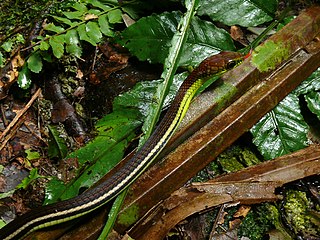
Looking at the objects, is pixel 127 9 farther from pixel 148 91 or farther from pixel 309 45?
pixel 309 45

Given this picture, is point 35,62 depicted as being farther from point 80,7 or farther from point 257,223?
point 257,223

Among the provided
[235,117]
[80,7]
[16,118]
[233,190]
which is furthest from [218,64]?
[16,118]

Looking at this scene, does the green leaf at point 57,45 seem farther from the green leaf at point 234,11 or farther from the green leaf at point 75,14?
the green leaf at point 234,11

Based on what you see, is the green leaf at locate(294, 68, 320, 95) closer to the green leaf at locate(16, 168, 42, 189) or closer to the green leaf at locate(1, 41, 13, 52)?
the green leaf at locate(16, 168, 42, 189)

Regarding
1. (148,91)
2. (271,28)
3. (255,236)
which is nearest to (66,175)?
(148,91)

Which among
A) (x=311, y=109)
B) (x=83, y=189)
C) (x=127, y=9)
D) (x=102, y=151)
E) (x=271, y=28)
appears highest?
(x=127, y=9)

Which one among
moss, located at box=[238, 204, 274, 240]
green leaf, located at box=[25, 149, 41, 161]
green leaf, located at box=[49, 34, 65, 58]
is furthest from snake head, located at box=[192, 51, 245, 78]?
green leaf, located at box=[25, 149, 41, 161]
